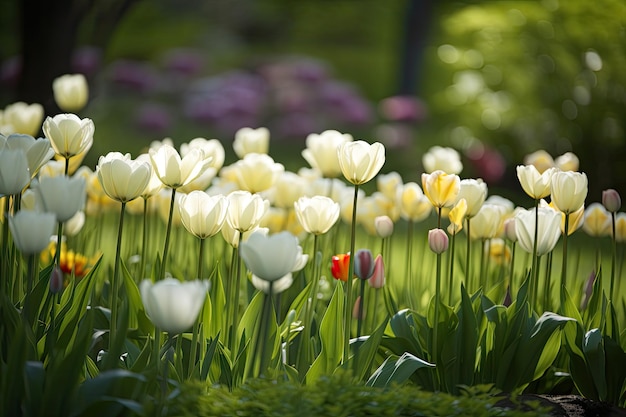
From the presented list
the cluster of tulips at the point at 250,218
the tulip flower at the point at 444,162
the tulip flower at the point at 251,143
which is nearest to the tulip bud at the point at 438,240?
the cluster of tulips at the point at 250,218

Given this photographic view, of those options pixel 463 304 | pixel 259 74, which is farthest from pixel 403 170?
pixel 463 304

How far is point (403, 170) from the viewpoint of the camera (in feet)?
34.0

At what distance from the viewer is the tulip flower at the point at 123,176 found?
6.65 ft

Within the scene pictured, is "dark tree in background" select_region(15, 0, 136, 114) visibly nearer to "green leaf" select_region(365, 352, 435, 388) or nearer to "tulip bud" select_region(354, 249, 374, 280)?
"tulip bud" select_region(354, 249, 374, 280)

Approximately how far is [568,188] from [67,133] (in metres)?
1.52

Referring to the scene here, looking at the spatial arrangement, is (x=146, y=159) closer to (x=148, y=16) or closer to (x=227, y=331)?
(x=227, y=331)

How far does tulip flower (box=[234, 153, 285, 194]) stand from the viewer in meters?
2.65

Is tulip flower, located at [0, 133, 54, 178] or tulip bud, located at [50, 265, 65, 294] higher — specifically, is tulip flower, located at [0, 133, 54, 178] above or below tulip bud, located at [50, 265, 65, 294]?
above

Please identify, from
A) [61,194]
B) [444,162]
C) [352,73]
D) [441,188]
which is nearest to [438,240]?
[441,188]

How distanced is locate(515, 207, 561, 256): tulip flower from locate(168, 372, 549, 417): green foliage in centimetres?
62

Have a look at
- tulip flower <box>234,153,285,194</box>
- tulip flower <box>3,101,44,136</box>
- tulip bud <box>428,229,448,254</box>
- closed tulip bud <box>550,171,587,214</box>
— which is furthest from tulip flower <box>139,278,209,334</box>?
tulip flower <box>3,101,44,136</box>

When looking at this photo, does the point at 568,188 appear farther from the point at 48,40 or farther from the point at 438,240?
the point at 48,40

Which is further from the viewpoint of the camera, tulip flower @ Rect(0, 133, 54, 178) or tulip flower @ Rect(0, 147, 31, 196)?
tulip flower @ Rect(0, 133, 54, 178)

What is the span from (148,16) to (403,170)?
7564 mm
